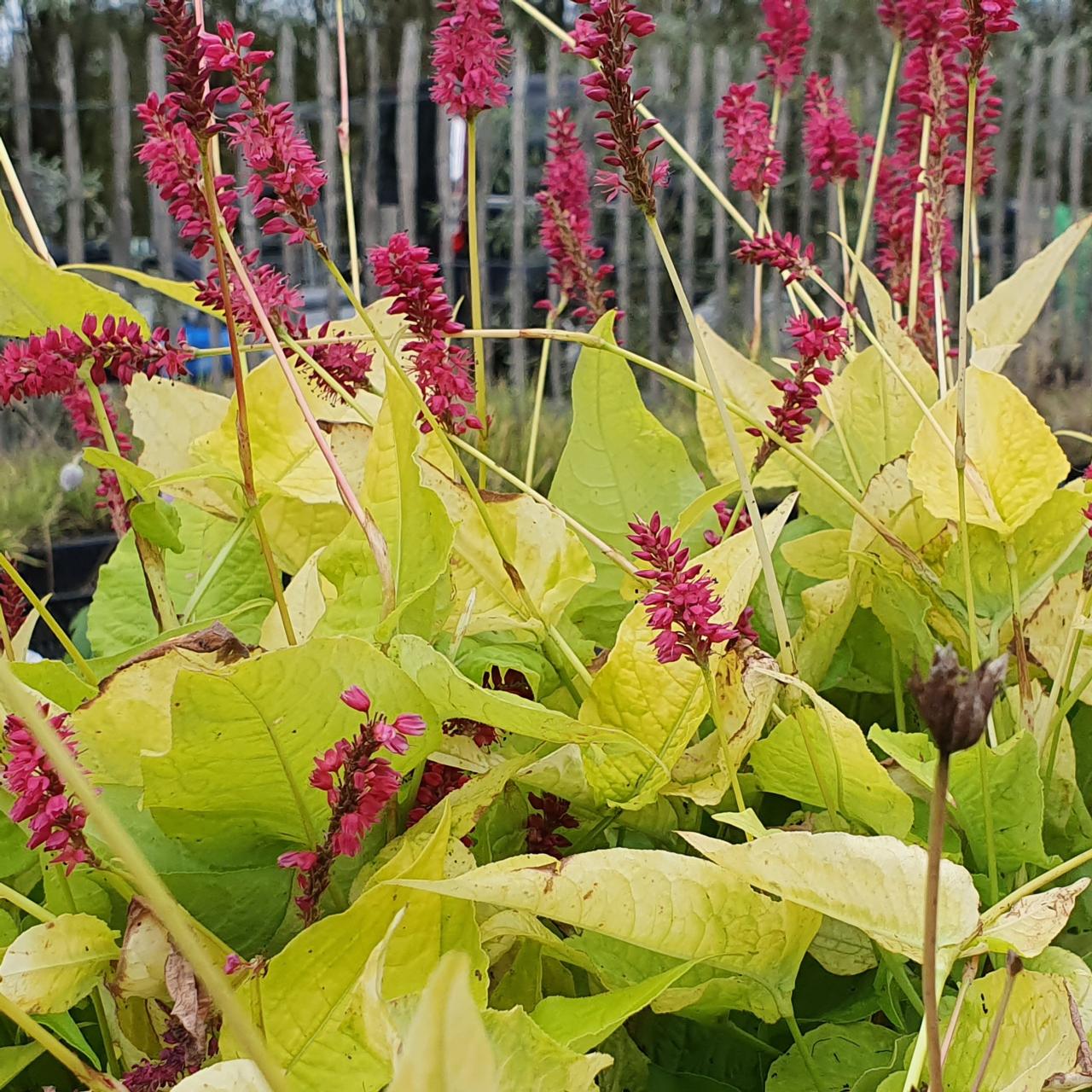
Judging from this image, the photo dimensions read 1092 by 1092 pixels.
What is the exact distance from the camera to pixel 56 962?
261 mm

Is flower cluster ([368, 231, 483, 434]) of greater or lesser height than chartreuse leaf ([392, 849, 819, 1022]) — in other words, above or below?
above

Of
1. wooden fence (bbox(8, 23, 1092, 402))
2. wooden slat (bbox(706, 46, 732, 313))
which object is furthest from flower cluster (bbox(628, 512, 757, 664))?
wooden slat (bbox(706, 46, 732, 313))

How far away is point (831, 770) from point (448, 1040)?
0.20m

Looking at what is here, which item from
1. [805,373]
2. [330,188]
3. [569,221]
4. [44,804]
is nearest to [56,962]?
[44,804]

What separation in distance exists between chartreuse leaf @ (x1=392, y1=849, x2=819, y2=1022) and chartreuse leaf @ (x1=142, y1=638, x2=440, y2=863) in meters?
0.05

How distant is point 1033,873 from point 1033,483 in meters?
0.12

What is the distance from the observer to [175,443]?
1.47ft

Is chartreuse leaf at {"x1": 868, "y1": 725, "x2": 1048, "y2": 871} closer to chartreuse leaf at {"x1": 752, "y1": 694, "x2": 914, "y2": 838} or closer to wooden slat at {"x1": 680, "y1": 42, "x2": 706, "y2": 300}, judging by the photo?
chartreuse leaf at {"x1": 752, "y1": 694, "x2": 914, "y2": 838}

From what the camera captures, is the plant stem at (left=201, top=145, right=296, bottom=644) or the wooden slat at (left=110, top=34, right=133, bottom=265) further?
the wooden slat at (left=110, top=34, right=133, bottom=265)

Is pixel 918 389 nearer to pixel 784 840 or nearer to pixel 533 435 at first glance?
pixel 533 435

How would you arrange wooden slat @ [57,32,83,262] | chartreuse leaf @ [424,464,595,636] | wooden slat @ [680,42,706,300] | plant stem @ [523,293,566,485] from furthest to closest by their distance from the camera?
wooden slat @ [680,42,706,300], wooden slat @ [57,32,83,262], plant stem @ [523,293,566,485], chartreuse leaf @ [424,464,595,636]

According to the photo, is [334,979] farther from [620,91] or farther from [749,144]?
[749,144]

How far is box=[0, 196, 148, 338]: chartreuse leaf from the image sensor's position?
1.17 feet

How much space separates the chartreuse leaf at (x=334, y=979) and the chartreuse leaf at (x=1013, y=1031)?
111mm
